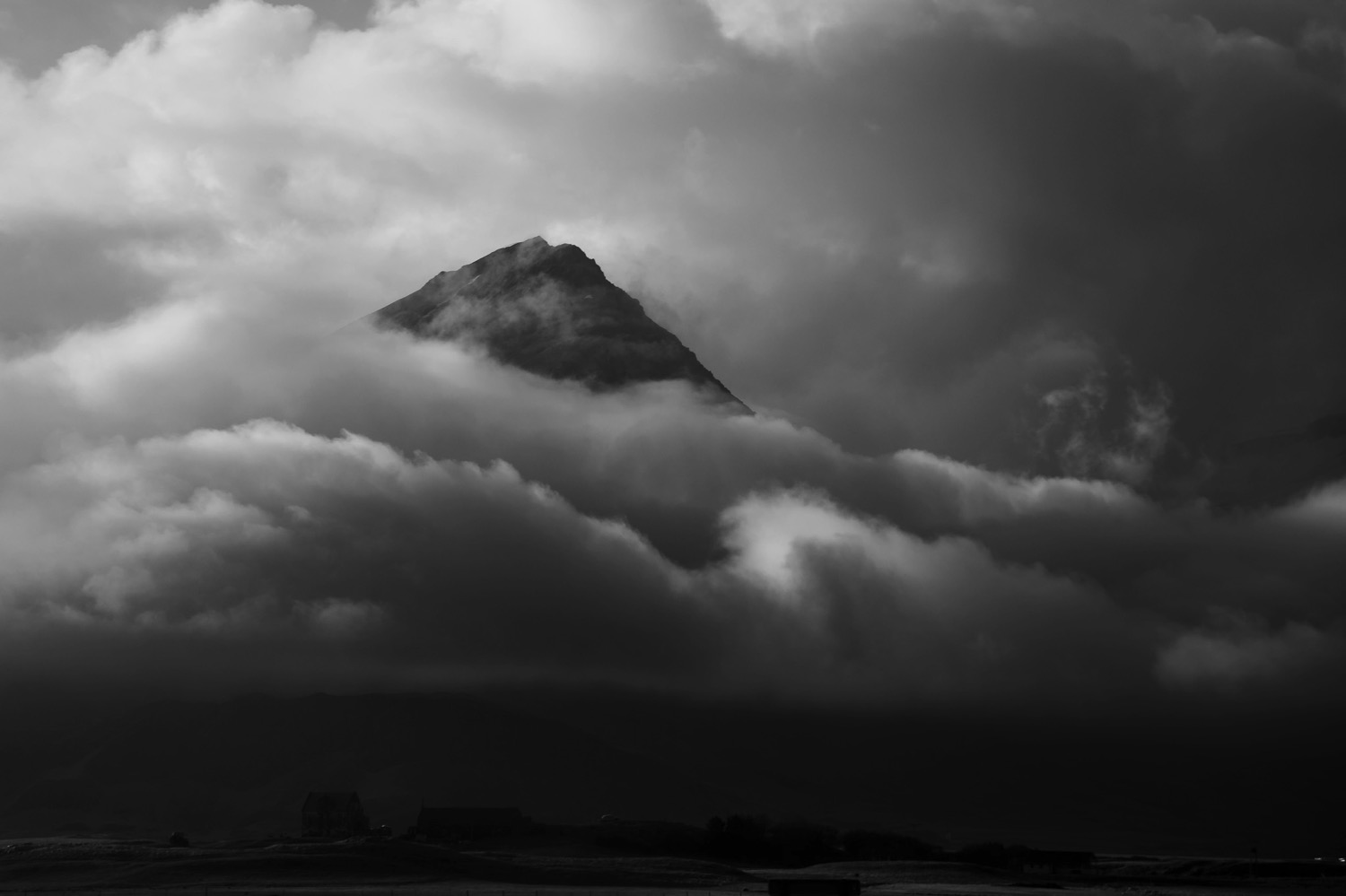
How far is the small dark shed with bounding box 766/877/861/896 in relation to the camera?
586 ft

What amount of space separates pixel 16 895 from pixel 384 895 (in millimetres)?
42504

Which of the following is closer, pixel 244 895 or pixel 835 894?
pixel 835 894

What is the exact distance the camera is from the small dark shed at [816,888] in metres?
178

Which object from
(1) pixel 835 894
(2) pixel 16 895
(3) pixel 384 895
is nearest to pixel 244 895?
(3) pixel 384 895

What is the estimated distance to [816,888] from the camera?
181m

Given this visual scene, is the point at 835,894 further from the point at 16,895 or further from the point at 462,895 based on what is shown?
Result: the point at 16,895

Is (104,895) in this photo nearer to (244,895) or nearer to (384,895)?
(244,895)

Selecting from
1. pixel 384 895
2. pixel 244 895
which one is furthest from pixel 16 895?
pixel 384 895

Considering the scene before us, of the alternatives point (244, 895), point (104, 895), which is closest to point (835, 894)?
point (244, 895)

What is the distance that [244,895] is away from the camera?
19338 cm

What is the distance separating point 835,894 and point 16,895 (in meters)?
94.8

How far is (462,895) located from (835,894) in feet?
152

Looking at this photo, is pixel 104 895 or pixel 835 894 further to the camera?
pixel 104 895

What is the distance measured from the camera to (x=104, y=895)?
654 feet
